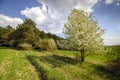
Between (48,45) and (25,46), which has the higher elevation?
(48,45)

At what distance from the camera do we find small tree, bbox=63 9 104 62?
94.1 ft

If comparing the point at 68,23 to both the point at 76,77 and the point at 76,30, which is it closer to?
the point at 76,30

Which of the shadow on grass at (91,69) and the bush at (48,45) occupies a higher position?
the bush at (48,45)

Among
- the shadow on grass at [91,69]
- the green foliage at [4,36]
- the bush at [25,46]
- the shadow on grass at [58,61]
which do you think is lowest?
the shadow on grass at [91,69]

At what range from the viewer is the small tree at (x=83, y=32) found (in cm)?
2867

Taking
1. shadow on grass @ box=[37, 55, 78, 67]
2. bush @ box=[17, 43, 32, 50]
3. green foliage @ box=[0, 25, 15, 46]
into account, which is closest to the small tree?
shadow on grass @ box=[37, 55, 78, 67]

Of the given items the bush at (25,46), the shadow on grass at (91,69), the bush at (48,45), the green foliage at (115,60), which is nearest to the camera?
the shadow on grass at (91,69)

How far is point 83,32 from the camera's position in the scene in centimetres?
2934

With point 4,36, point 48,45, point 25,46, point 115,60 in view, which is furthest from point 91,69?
point 4,36

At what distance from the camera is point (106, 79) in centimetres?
1791

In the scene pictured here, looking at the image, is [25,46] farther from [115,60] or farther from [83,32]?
[115,60]

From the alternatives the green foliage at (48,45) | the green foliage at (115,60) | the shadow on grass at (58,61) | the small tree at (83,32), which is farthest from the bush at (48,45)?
the green foliage at (115,60)

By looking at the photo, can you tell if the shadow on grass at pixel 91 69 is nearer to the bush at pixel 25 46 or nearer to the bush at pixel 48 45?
the bush at pixel 48 45

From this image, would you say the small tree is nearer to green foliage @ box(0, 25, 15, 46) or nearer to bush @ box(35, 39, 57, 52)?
bush @ box(35, 39, 57, 52)
